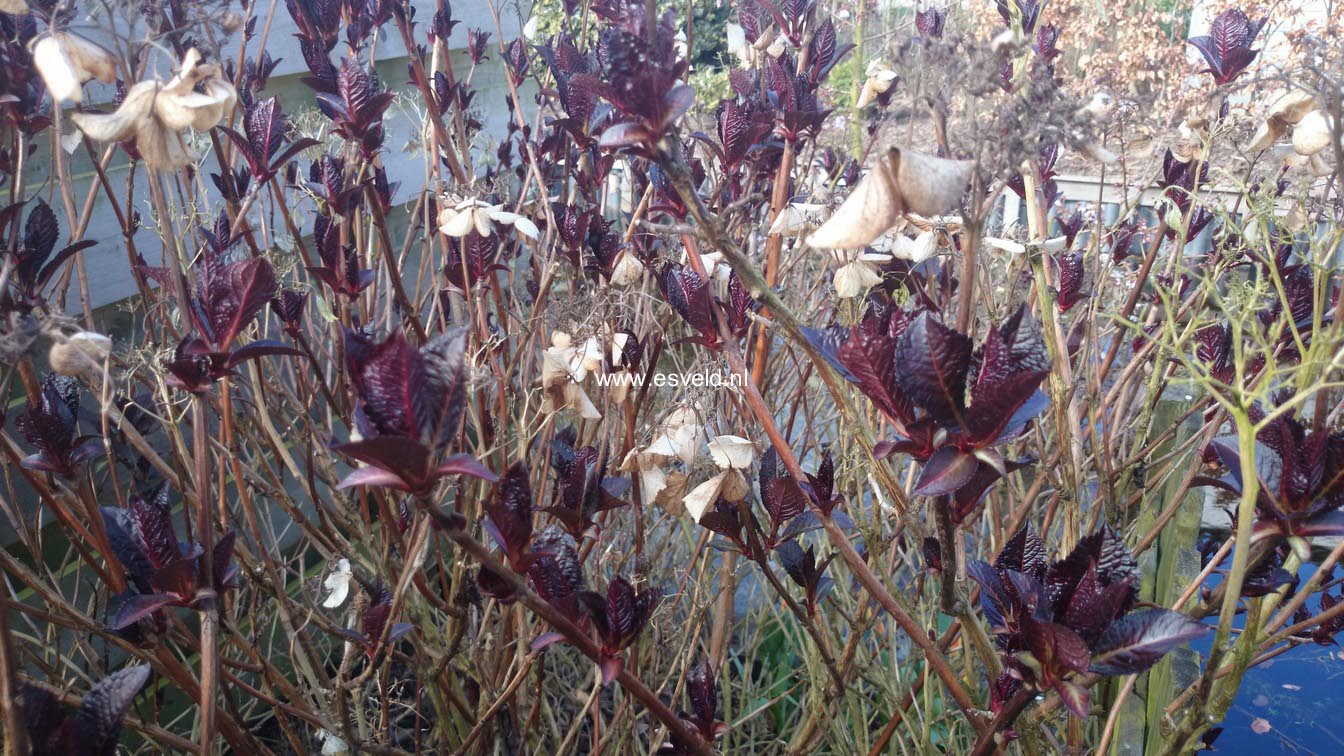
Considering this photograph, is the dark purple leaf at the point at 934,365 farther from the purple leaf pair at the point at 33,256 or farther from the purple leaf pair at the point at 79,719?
the purple leaf pair at the point at 33,256

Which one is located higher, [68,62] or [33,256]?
[68,62]

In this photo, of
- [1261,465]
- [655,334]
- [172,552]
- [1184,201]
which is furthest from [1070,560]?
[1184,201]

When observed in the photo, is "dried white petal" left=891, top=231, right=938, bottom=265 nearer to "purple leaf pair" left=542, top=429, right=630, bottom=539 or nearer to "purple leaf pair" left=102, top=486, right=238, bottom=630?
"purple leaf pair" left=542, top=429, right=630, bottom=539

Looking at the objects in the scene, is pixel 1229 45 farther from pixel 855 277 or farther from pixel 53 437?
pixel 53 437

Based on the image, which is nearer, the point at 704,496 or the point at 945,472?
the point at 945,472

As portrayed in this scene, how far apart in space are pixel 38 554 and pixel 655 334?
1.02m

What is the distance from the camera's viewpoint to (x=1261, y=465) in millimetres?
784

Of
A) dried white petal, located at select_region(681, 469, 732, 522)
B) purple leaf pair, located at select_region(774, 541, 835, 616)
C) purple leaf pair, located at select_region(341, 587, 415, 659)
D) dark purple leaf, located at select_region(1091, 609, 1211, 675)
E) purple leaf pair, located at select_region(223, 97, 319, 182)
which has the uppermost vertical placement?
purple leaf pair, located at select_region(223, 97, 319, 182)

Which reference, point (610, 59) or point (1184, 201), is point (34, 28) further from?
point (1184, 201)

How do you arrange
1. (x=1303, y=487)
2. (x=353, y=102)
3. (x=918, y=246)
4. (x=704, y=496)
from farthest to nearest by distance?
1. (x=353, y=102)
2. (x=918, y=246)
3. (x=704, y=496)
4. (x=1303, y=487)

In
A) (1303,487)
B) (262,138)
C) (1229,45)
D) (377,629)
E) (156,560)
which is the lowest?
(377,629)

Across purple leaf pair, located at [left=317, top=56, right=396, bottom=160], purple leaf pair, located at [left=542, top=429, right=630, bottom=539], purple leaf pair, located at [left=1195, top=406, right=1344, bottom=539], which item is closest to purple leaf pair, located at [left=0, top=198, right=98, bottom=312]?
purple leaf pair, located at [left=317, top=56, right=396, bottom=160]

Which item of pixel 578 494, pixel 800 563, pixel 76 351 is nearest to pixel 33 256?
pixel 76 351

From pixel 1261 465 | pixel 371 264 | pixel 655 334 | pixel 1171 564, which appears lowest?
pixel 1171 564
